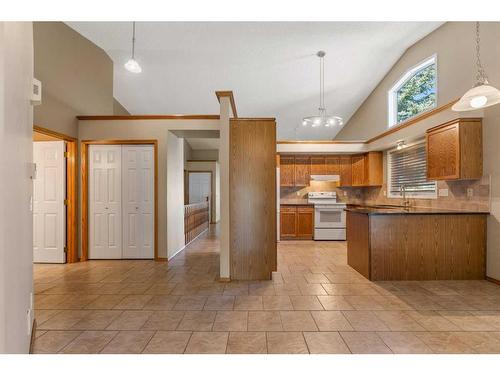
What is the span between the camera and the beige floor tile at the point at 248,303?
2850 mm

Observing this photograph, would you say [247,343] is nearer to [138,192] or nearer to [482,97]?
[482,97]

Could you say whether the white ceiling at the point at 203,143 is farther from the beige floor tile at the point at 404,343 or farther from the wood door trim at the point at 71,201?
the beige floor tile at the point at 404,343

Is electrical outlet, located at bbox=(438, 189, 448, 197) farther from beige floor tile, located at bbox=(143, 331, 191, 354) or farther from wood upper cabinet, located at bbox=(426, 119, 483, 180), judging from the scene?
beige floor tile, located at bbox=(143, 331, 191, 354)

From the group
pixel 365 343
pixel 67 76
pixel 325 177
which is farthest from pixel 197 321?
pixel 325 177

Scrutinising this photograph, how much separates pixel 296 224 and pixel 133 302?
457 centimetres

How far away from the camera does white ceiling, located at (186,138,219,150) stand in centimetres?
995

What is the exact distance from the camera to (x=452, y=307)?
2.84 meters

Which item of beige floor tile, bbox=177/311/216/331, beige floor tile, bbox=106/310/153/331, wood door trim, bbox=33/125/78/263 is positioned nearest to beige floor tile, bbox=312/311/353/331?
beige floor tile, bbox=177/311/216/331

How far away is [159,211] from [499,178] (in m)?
4.82

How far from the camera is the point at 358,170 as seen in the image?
22.6 ft

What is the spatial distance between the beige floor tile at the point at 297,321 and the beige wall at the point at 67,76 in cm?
407

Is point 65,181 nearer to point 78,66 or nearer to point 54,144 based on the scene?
point 54,144

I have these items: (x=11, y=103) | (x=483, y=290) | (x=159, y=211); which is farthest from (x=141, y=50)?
(x=483, y=290)

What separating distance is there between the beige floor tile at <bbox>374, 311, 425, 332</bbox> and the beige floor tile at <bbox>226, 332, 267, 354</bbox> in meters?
1.11
